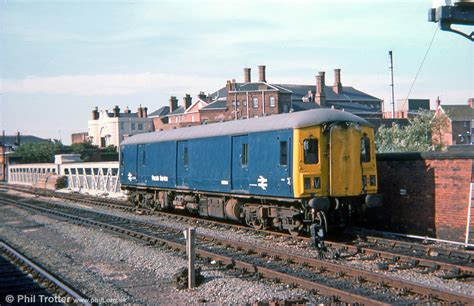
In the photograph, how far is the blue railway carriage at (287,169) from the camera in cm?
1373

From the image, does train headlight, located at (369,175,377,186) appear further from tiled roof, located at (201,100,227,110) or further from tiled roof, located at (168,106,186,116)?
tiled roof, located at (168,106,186,116)

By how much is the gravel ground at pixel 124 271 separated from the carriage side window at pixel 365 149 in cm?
520

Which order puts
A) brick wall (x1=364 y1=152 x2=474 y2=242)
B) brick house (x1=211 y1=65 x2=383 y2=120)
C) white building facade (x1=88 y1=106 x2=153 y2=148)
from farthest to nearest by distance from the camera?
white building facade (x1=88 y1=106 x2=153 y2=148) → brick house (x1=211 y1=65 x2=383 y2=120) → brick wall (x1=364 y1=152 x2=474 y2=242)

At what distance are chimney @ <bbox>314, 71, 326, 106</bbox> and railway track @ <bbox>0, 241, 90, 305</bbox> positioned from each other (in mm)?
65731

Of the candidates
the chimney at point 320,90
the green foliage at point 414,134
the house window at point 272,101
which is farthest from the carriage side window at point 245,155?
the chimney at point 320,90

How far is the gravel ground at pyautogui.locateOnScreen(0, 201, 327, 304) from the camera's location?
9.44 m

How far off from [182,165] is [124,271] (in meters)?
8.50

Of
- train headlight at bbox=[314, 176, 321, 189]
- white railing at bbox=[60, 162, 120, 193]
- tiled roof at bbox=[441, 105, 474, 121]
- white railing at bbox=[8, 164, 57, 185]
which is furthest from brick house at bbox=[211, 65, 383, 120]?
train headlight at bbox=[314, 176, 321, 189]

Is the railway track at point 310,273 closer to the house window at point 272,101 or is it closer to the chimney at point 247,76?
the house window at point 272,101

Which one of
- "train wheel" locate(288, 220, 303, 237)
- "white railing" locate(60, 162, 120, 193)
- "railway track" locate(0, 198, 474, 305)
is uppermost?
"white railing" locate(60, 162, 120, 193)

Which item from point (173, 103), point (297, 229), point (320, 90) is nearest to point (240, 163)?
point (297, 229)

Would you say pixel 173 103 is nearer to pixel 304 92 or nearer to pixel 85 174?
pixel 304 92

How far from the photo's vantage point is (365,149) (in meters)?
14.6

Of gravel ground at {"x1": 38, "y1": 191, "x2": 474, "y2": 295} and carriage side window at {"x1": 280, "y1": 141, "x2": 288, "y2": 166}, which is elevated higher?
carriage side window at {"x1": 280, "y1": 141, "x2": 288, "y2": 166}
